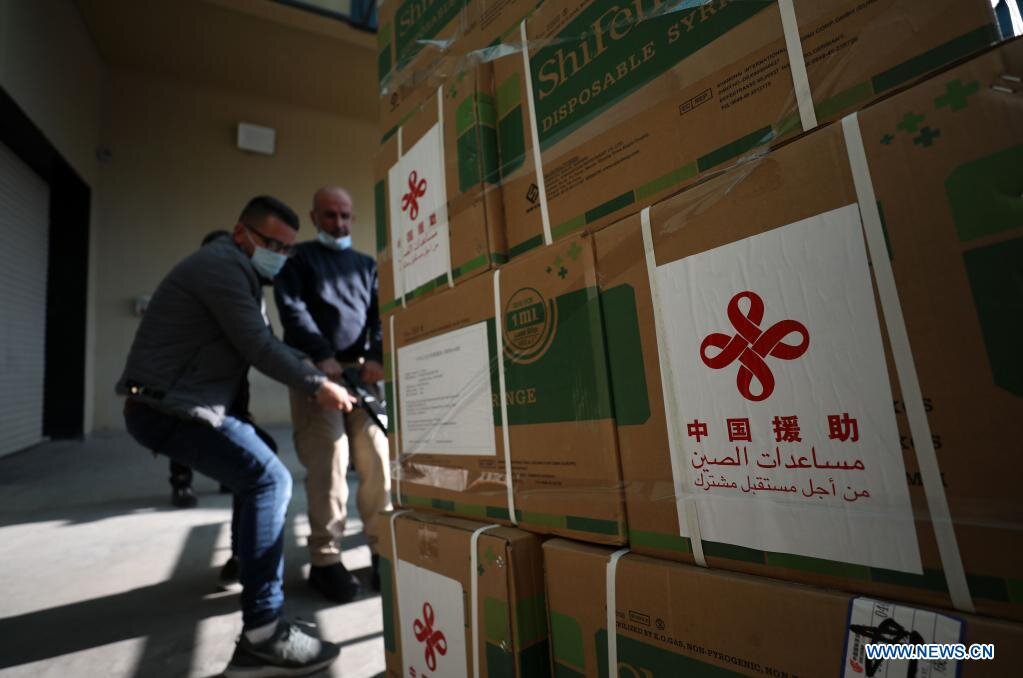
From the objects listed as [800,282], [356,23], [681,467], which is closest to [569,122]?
[800,282]

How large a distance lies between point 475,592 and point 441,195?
748 millimetres

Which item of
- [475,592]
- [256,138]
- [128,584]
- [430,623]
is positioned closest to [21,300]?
[256,138]

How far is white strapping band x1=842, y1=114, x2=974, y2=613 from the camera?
43 cm

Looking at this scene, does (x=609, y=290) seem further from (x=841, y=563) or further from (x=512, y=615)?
(x=512, y=615)

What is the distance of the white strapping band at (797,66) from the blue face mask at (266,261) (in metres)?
1.59

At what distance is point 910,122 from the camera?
0.46 meters

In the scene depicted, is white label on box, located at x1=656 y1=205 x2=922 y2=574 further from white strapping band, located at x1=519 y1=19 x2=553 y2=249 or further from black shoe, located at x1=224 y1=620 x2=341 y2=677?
black shoe, located at x1=224 y1=620 x2=341 y2=677

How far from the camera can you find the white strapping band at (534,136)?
32.4 inches

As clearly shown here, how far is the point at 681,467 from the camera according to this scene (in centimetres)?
61

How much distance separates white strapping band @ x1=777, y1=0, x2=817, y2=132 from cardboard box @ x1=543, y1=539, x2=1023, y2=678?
0.49 meters

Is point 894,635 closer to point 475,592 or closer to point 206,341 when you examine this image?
point 475,592

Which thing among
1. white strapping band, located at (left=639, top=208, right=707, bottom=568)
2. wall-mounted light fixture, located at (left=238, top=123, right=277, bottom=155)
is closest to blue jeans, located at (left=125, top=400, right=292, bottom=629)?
white strapping band, located at (left=639, top=208, right=707, bottom=568)

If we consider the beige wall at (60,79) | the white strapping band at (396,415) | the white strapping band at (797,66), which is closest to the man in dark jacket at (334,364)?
the white strapping band at (396,415)

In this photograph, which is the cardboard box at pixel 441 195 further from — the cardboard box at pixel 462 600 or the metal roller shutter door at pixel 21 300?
the metal roller shutter door at pixel 21 300
